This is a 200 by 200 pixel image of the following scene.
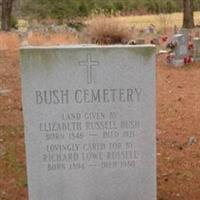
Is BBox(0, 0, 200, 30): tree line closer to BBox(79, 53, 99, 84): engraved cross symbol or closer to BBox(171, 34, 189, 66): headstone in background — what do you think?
BBox(171, 34, 189, 66): headstone in background

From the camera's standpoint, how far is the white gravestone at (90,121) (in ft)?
15.5

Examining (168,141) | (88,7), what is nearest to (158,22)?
(88,7)

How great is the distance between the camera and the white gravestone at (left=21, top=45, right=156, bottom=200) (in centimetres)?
474

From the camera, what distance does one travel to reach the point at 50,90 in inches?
188

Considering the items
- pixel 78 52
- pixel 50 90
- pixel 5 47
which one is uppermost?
pixel 78 52

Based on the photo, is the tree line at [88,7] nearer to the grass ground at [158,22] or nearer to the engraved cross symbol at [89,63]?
the grass ground at [158,22]

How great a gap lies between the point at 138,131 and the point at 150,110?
206 mm

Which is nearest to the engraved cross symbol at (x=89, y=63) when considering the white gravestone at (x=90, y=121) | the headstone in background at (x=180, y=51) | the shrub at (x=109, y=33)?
the white gravestone at (x=90, y=121)

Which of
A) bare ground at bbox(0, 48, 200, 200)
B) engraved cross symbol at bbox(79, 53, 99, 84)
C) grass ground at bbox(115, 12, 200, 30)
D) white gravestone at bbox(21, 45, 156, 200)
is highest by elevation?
engraved cross symbol at bbox(79, 53, 99, 84)

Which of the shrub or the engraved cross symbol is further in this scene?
the shrub

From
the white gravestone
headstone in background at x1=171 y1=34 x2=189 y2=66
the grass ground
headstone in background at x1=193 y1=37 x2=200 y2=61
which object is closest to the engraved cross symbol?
the white gravestone

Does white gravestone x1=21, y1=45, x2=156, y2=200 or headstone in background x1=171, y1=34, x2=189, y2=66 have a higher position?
white gravestone x1=21, y1=45, x2=156, y2=200

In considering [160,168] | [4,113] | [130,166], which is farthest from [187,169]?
[4,113]

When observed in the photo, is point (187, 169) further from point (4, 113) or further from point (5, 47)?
point (5, 47)
